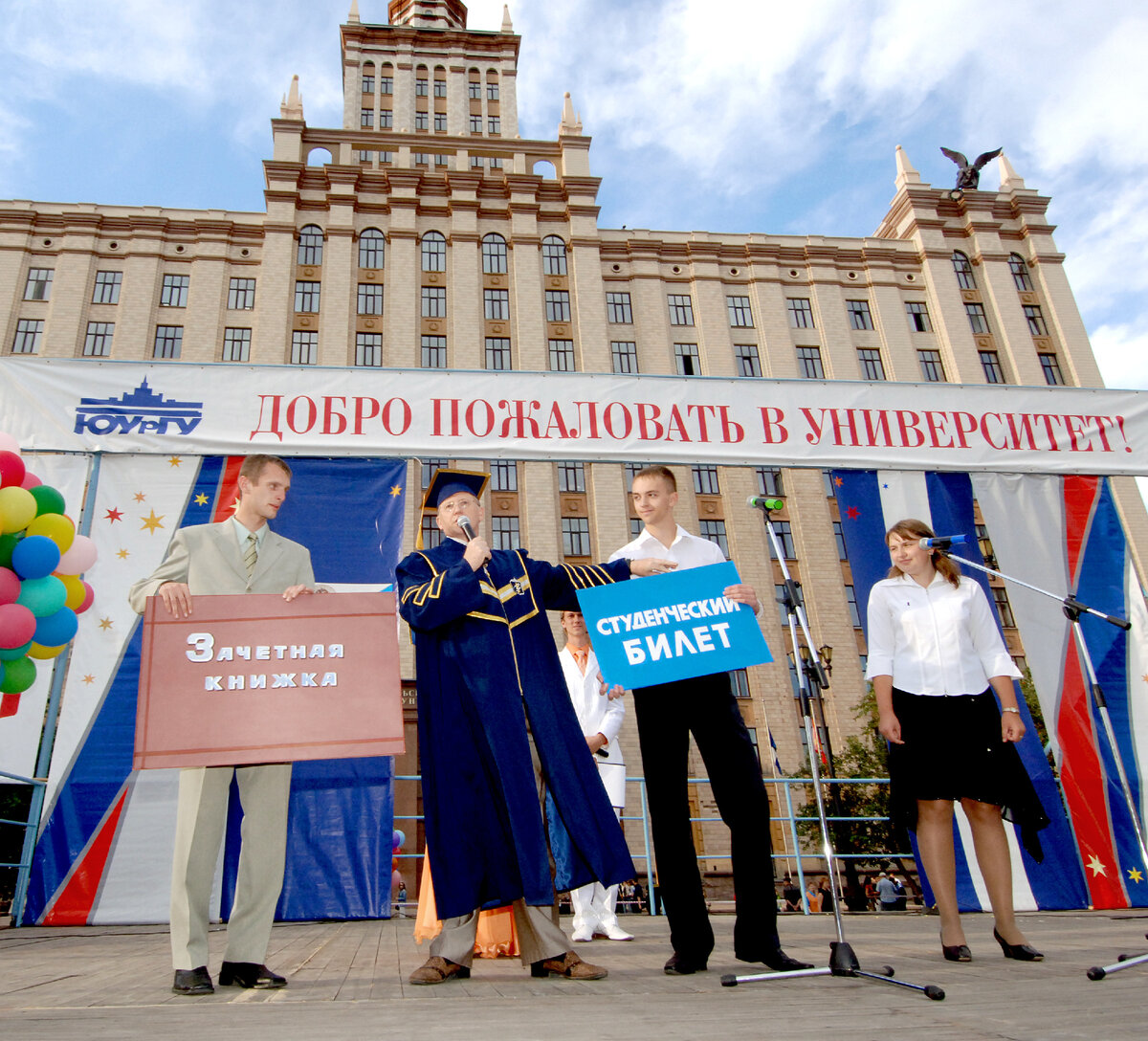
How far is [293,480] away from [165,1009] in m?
4.70

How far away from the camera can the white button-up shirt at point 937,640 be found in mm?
3783

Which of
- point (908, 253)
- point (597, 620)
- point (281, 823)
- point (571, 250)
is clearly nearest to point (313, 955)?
point (281, 823)

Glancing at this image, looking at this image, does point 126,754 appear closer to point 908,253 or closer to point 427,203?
point 427,203

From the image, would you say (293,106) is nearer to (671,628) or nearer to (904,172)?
(904,172)

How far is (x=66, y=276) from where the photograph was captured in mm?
27844

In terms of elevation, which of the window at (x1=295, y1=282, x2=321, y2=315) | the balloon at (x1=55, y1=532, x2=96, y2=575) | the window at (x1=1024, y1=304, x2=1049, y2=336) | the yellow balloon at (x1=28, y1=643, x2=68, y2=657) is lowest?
the yellow balloon at (x1=28, y1=643, x2=68, y2=657)

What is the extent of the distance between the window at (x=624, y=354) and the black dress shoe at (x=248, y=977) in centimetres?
2667

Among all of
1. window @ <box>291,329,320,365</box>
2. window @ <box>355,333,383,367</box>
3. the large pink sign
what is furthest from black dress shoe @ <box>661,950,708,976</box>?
window @ <box>291,329,320,365</box>

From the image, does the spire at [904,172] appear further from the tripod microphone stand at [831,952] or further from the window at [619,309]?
the tripod microphone stand at [831,952]

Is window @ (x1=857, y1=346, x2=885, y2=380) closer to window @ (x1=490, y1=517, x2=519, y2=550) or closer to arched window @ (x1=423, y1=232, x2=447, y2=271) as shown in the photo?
window @ (x1=490, y1=517, x2=519, y2=550)

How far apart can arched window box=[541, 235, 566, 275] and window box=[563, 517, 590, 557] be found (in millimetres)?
10075

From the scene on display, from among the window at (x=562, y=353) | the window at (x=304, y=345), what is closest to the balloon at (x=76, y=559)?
the window at (x=562, y=353)

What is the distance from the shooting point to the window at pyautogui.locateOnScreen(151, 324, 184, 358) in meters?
27.4

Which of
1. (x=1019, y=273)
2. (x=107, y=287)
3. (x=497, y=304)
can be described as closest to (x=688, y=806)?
(x=497, y=304)
